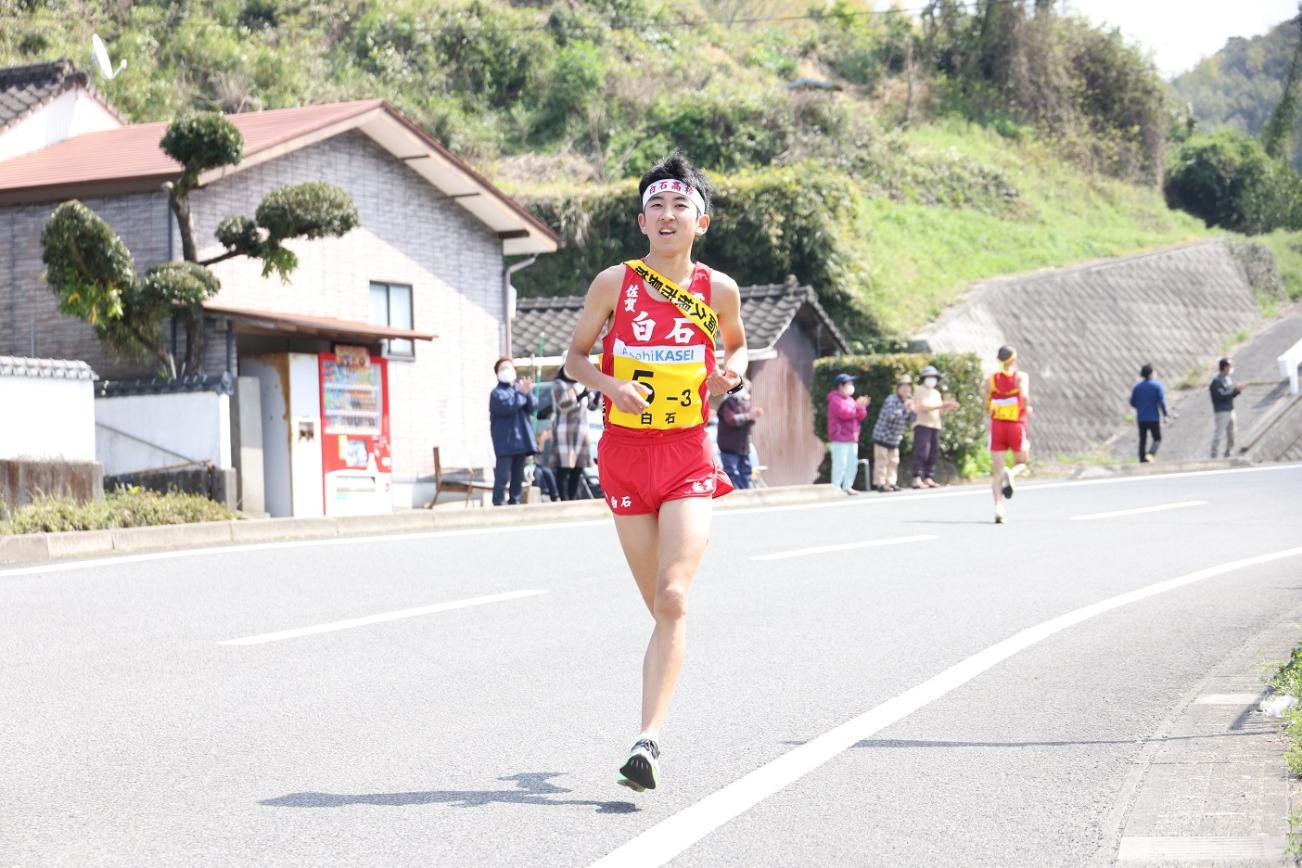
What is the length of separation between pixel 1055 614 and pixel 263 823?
6.10m

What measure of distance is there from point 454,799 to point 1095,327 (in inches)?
1497

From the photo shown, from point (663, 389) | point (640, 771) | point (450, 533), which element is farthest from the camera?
point (450, 533)

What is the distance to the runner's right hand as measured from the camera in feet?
17.8

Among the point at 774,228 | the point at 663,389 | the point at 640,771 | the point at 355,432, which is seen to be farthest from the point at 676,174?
the point at 774,228

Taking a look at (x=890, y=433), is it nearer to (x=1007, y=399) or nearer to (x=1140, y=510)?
(x=1140, y=510)

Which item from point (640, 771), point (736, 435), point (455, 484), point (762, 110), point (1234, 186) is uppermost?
point (762, 110)

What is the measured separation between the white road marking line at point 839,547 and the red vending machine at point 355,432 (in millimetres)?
9343

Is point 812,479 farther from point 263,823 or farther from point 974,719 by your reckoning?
point 263,823

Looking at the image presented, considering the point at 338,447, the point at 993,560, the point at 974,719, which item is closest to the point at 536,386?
the point at 338,447

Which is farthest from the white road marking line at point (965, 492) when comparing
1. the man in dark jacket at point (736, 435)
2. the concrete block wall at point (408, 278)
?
the concrete block wall at point (408, 278)

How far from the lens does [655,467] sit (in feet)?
18.1

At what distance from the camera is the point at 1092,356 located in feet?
131

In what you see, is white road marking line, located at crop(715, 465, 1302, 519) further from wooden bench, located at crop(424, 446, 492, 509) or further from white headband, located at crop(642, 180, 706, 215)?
white headband, located at crop(642, 180, 706, 215)

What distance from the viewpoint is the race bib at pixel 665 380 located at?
218 inches
